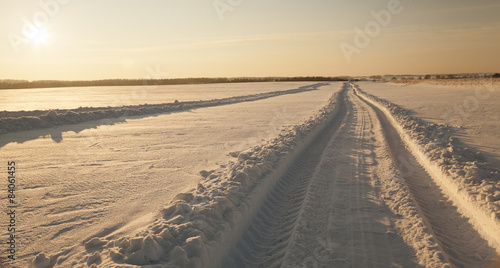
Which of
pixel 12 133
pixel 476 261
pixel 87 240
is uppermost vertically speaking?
pixel 12 133

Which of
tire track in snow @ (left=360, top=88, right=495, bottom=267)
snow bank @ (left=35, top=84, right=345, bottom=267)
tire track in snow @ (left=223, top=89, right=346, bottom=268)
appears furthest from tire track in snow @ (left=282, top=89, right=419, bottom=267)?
snow bank @ (left=35, top=84, right=345, bottom=267)

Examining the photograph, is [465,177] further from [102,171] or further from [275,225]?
[102,171]

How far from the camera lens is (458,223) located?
389 cm

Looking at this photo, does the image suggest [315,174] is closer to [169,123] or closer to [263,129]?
[263,129]

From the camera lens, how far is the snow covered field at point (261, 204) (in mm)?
3154

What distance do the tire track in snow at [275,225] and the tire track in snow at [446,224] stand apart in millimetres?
1695

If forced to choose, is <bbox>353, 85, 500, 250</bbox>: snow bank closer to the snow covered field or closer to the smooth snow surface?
the snow covered field

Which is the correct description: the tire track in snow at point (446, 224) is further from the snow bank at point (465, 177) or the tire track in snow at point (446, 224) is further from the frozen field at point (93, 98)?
the frozen field at point (93, 98)

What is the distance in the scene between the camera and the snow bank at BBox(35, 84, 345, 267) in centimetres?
289

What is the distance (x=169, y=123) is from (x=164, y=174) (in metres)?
6.86

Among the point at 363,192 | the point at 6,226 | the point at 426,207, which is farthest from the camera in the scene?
the point at 363,192

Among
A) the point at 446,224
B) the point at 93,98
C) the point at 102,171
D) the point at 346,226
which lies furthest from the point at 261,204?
the point at 93,98

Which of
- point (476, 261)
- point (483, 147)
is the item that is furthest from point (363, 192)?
point (483, 147)

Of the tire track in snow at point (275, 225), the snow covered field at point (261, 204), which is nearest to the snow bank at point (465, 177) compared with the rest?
the snow covered field at point (261, 204)
